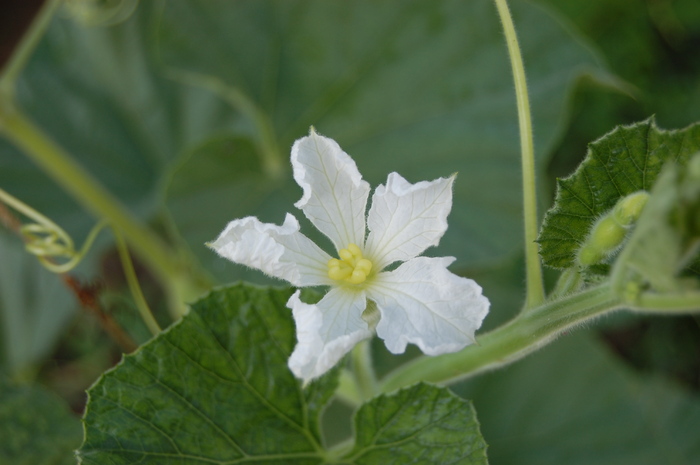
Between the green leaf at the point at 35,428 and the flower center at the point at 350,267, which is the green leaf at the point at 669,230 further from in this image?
the green leaf at the point at 35,428

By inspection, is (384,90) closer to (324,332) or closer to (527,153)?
(527,153)

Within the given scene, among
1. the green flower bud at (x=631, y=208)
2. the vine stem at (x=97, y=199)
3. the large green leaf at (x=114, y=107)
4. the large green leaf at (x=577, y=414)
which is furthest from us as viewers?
the large green leaf at (x=114, y=107)

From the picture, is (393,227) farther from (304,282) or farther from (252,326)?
(252,326)

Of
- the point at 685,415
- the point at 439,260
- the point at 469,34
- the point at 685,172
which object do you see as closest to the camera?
the point at 685,172

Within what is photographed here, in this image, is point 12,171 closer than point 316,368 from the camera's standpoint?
No

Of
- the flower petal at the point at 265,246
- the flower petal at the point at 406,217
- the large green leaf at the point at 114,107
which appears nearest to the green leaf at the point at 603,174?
the flower petal at the point at 406,217

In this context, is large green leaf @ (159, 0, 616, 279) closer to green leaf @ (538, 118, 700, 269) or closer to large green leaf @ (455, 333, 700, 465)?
large green leaf @ (455, 333, 700, 465)

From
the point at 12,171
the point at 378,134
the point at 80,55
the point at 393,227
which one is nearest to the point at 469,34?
the point at 378,134
